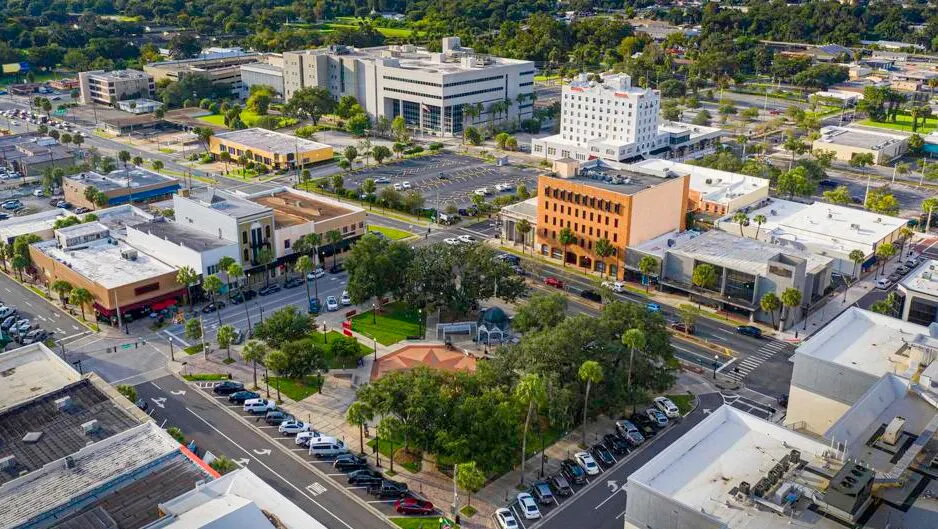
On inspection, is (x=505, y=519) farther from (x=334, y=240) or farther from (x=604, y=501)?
(x=334, y=240)

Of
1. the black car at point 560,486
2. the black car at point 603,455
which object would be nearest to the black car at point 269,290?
the black car at point 603,455

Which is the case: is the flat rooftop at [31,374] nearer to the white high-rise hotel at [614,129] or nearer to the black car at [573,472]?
the black car at [573,472]

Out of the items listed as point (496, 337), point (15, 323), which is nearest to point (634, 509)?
point (496, 337)

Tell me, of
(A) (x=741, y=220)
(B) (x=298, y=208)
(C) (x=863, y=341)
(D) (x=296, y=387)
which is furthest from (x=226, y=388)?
(A) (x=741, y=220)

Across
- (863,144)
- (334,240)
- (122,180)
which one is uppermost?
(863,144)

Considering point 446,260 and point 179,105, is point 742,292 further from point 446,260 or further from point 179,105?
point 179,105
